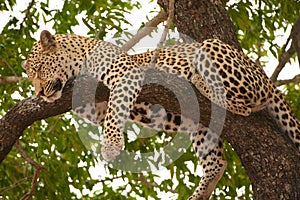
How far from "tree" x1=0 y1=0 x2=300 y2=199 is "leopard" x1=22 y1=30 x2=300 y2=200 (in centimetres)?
12

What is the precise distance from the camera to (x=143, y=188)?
10797 millimetres

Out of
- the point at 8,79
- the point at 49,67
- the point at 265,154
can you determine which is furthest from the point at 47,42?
the point at 8,79

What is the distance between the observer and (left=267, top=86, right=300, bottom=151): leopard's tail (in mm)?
6477

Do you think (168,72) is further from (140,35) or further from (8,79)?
(8,79)

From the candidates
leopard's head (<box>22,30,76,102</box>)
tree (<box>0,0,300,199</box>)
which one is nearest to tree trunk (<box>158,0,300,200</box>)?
tree (<box>0,0,300,199</box>)

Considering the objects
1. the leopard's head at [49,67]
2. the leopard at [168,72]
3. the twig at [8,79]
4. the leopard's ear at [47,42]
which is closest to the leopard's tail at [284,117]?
the leopard at [168,72]

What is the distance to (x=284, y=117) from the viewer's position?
6492 millimetres

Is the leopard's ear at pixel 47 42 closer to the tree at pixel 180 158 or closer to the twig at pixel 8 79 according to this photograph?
the tree at pixel 180 158

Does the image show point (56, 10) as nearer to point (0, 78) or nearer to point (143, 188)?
point (0, 78)

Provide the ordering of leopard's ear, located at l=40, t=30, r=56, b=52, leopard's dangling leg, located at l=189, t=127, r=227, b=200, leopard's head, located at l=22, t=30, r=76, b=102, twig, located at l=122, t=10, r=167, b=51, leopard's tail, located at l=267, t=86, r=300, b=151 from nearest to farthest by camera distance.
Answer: leopard's tail, located at l=267, t=86, r=300, b=151
leopard's head, located at l=22, t=30, r=76, b=102
leopard's ear, located at l=40, t=30, r=56, b=52
leopard's dangling leg, located at l=189, t=127, r=227, b=200
twig, located at l=122, t=10, r=167, b=51

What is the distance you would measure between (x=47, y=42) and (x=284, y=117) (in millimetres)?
2019

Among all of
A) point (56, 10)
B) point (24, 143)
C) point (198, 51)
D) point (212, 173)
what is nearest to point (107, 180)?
point (24, 143)

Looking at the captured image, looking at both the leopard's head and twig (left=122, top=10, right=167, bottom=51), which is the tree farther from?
twig (left=122, top=10, right=167, bottom=51)

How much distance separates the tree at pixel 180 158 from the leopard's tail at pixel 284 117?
75 mm
